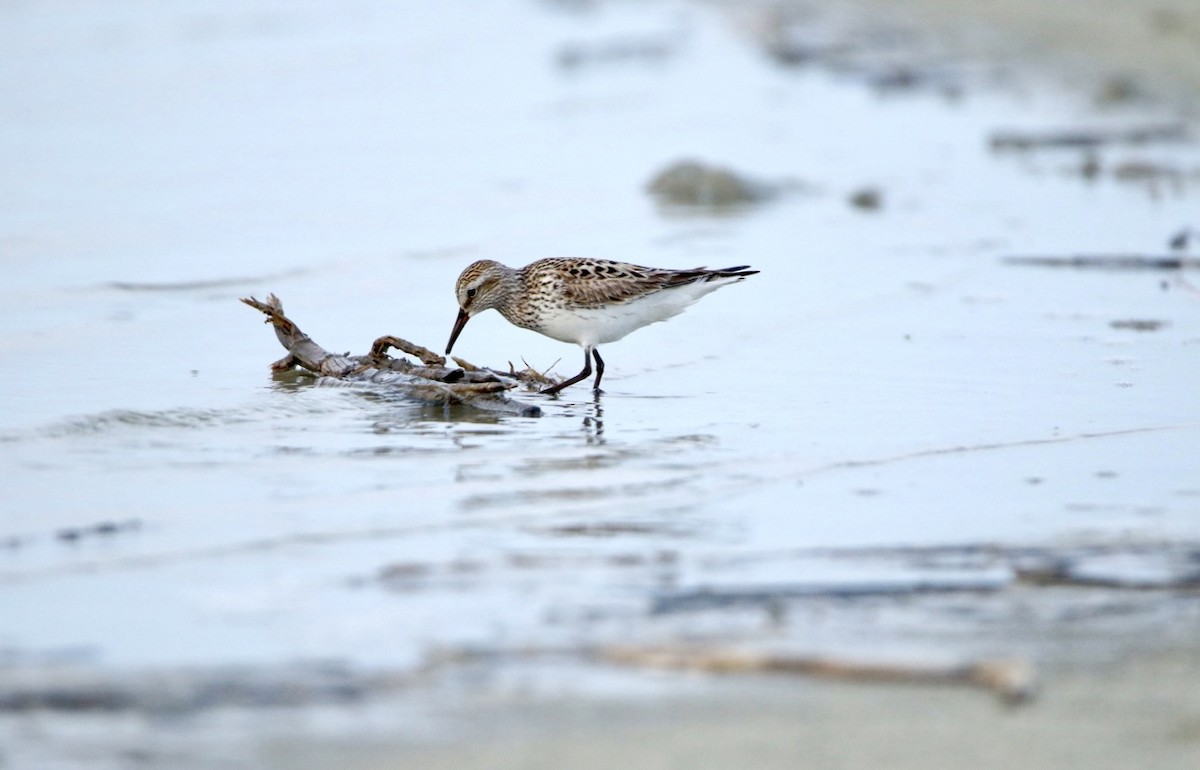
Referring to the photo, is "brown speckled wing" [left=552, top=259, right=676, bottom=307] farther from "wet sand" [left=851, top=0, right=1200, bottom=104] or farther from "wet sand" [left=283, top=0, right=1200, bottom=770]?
"wet sand" [left=851, top=0, right=1200, bottom=104]

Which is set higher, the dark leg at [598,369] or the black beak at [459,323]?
the black beak at [459,323]

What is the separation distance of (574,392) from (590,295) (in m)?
0.51

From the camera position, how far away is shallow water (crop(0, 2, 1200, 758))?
473 centimetres

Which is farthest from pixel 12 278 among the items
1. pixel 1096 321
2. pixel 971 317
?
pixel 1096 321

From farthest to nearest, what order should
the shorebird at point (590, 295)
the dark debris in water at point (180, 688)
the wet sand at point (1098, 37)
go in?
the wet sand at point (1098, 37) < the shorebird at point (590, 295) < the dark debris in water at point (180, 688)

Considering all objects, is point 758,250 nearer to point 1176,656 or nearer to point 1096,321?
point 1096,321

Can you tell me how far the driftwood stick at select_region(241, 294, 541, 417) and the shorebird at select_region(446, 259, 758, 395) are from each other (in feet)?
1.19

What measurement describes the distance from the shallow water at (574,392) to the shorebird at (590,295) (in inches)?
12.6

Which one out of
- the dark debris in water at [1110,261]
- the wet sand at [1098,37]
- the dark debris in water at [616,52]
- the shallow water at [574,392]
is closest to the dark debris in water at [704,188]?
the shallow water at [574,392]

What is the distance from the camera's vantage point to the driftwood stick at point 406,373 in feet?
24.6

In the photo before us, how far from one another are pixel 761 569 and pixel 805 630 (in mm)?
582

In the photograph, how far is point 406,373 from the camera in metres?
7.85

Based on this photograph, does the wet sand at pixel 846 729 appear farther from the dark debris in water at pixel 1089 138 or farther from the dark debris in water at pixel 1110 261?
the dark debris in water at pixel 1089 138

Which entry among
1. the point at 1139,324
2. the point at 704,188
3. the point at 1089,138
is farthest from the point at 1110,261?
the point at 1089,138
